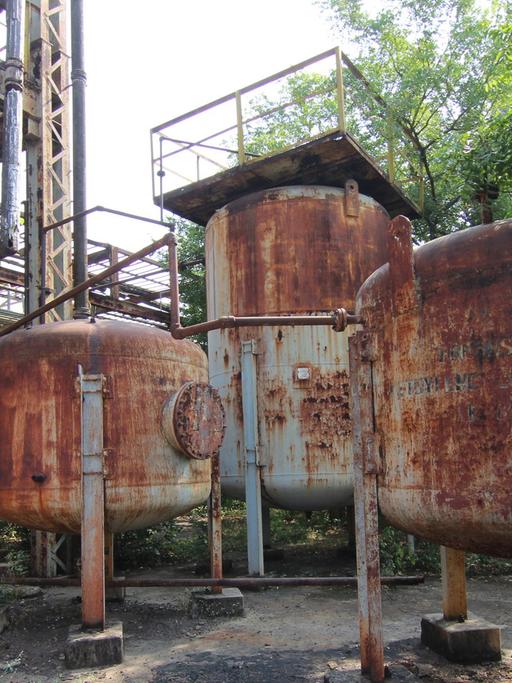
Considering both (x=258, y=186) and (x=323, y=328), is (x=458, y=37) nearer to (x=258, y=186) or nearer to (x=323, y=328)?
(x=258, y=186)

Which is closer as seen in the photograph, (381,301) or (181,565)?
(381,301)

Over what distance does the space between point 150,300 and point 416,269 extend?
11593 millimetres

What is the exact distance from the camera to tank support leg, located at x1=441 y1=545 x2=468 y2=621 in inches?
226

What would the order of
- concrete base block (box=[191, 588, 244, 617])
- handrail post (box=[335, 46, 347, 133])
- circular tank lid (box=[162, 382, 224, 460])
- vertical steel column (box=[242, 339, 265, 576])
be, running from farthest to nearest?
handrail post (box=[335, 46, 347, 133]), vertical steel column (box=[242, 339, 265, 576]), concrete base block (box=[191, 588, 244, 617]), circular tank lid (box=[162, 382, 224, 460])

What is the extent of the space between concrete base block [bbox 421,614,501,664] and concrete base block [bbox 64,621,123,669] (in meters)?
2.87

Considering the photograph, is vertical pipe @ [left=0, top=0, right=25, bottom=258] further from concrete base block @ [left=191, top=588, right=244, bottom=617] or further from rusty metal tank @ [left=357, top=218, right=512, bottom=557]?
rusty metal tank @ [left=357, top=218, right=512, bottom=557]

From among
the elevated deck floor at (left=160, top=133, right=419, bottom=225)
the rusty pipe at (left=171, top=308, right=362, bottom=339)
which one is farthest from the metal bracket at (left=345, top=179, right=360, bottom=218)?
the rusty pipe at (left=171, top=308, right=362, bottom=339)

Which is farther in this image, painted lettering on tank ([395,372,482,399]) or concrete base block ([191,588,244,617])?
concrete base block ([191,588,244,617])

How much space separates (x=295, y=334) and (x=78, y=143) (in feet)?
13.7

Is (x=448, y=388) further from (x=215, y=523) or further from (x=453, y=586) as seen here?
(x=215, y=523)

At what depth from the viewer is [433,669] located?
529 centimetres

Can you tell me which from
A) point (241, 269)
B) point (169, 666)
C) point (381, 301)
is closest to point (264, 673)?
point (169, 666)

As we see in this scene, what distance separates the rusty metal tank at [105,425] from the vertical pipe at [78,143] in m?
2.03

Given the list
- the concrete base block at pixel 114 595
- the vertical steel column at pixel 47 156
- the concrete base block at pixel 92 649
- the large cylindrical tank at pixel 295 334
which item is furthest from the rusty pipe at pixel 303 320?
the vertical steel column at pixel 47 156
